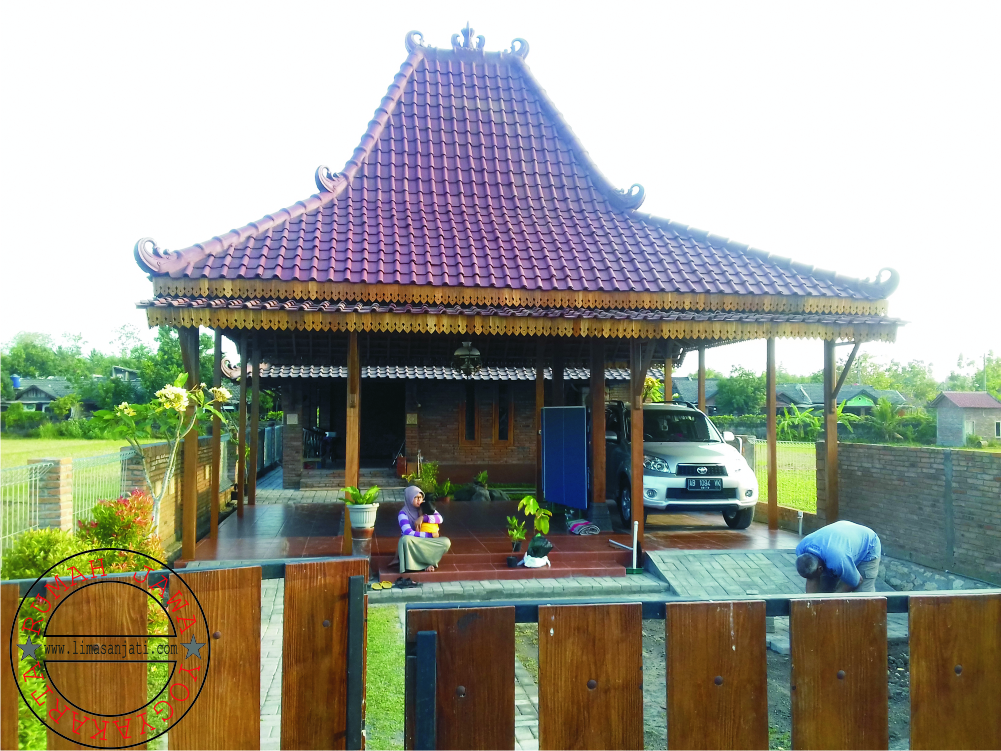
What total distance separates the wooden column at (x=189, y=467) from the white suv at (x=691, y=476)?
18.1 ft

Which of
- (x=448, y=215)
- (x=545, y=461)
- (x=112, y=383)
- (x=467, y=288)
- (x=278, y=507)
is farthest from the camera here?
(x=112, y=383)

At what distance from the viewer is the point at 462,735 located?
1783mm

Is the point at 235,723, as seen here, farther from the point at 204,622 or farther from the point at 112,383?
the point at 112,383

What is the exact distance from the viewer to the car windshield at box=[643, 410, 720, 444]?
37.4ft

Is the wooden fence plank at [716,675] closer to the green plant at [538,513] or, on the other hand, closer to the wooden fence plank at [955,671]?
the wooden fence plank at [955,671]

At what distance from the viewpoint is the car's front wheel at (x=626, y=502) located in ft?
33.7

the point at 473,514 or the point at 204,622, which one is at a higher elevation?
the point at 204,622

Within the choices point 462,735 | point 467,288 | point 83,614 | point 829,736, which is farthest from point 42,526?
point 829,736

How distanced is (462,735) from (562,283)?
23.9ft

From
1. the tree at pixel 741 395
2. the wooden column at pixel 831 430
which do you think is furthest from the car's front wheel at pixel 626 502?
the tree at pixel 741 395

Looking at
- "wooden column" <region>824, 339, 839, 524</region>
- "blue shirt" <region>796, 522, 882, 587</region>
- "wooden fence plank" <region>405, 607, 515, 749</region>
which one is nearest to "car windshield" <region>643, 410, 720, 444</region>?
"wooden column" <region>824, 339, 839, 524</region>

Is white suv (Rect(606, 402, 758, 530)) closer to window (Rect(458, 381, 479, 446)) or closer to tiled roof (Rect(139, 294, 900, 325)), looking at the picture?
tiled roof (Rect(139, 294, 900, 325))

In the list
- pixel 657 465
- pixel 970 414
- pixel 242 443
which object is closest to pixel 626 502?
pixel 657 465

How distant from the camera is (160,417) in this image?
7.98 m
